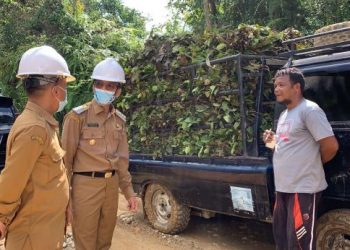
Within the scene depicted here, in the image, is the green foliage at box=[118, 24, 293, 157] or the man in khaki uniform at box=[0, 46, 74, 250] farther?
the green foliage at box=[118, 24, 293, 157]

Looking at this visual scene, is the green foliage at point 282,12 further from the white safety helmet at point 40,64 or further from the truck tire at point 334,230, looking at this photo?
the white safety helmet at point 40,64

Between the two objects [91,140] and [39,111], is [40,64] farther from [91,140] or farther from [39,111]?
[91,140]

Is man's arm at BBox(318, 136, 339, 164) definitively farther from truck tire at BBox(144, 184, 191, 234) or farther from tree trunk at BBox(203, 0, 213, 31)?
tree trunk at BBox(203, 0, 213, 31)

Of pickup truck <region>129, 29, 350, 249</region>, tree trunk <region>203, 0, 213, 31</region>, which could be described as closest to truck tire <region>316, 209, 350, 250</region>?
pickup truck <region>129, 29, 350, 249</region>

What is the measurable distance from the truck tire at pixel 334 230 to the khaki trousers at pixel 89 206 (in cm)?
177

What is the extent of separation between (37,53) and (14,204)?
89 centimetres

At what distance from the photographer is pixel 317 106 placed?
3365mm

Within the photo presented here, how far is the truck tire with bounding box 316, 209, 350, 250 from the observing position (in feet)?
11.1

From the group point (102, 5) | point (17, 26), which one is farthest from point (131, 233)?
point (102, 5)

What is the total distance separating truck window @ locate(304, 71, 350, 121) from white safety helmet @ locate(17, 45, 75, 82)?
212cm

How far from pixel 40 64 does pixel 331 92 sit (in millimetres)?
2289

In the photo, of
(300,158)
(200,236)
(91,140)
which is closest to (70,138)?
(91,140)

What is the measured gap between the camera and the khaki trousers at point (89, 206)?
357cm

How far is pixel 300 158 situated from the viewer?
3357 millimetres
